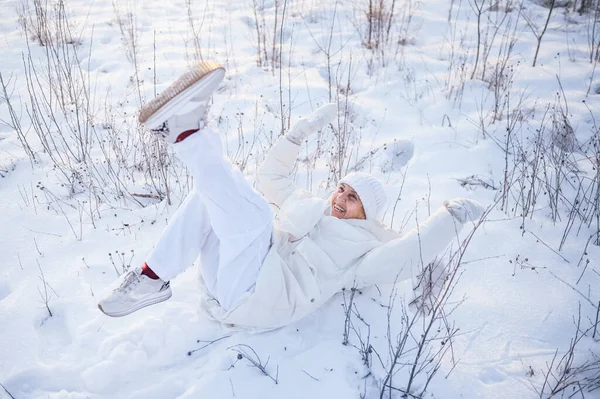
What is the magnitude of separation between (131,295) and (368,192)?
1.18 metres

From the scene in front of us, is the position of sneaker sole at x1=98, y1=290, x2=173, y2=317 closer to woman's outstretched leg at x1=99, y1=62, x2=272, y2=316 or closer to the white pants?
woman's outstretched leg at x1=99, y1=62, x2=272, y2=316

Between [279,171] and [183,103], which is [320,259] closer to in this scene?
[279,171]

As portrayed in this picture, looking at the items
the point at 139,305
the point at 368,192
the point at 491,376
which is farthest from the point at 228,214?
the point at 491,376

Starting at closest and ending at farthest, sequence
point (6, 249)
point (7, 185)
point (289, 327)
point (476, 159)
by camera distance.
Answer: point (289, 327), point (6, 249), point (7, 185), point (476, 159)

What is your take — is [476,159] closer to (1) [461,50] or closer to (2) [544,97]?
(2) [544,97]

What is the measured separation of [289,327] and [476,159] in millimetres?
1924

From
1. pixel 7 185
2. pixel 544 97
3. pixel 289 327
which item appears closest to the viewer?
pixel 289 327

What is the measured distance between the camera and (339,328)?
1.92 meters

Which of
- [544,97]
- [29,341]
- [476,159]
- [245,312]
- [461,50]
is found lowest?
[29,341]

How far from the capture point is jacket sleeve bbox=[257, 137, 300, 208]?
2186mm

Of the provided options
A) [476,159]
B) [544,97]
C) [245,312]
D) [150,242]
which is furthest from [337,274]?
[544,97]

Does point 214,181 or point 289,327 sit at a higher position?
point 214,181

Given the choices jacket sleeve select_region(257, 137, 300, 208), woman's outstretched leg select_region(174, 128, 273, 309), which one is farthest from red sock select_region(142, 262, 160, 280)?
jacket sleeve select_region(257, 137, 300, 208)

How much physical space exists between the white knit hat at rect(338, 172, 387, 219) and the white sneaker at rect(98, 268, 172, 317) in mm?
1003
